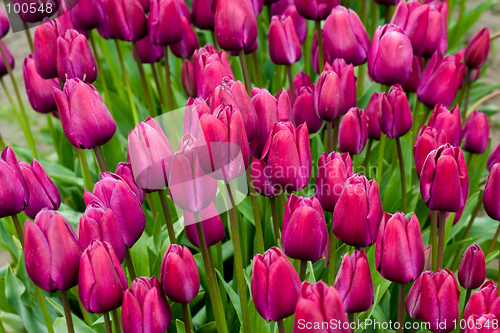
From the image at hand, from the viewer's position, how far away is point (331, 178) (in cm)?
83

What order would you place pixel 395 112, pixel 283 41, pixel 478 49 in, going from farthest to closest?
pixel 478 49 → pixel 283 41 → pixel 395 112

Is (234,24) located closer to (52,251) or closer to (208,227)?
(208,227)

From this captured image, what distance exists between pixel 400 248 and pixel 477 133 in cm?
69

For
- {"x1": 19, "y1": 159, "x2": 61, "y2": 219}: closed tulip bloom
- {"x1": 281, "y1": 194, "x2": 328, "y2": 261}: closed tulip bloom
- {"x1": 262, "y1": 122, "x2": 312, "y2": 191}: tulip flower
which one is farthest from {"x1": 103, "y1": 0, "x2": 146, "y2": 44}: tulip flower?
{"x1": 281, "y1": 194, "x2": 328, "y2": 261}: closed tulip bloom

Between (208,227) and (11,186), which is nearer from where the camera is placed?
(11,186)

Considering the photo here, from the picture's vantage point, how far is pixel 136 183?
2.63 feet

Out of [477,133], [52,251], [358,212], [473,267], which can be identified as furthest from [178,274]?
[477,133]

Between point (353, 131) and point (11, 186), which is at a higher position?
point (11, 186)

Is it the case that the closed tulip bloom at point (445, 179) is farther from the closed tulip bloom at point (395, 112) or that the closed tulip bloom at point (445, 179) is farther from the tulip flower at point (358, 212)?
the closed tulip bloom at point (395, 112)

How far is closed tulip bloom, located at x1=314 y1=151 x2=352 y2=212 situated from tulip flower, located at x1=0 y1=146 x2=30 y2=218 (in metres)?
0.49

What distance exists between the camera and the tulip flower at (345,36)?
1138 millimetres

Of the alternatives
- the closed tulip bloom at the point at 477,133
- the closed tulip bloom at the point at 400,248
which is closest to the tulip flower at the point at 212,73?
the closed tulip bloom at the point at 400,248

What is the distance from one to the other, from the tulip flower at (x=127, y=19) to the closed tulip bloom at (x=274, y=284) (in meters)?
0.83

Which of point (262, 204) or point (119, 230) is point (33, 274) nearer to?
point (119, 230)
